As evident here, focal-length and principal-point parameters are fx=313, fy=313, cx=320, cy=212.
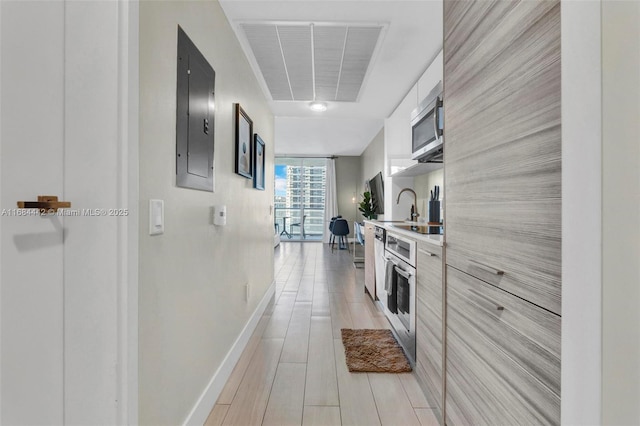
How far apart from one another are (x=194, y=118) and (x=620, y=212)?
4.99 feet

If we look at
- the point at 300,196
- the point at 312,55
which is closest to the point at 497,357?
the point at 312,55

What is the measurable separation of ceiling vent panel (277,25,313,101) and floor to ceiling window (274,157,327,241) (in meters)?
6.36

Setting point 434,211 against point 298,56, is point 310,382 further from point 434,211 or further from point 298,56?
point 298,56

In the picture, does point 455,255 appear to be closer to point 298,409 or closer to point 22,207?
point 298,409

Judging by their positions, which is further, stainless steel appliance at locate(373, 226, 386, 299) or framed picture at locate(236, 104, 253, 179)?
stainless steel appliance at locate(373, 226, 386, 299)

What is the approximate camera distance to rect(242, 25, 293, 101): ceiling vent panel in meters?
2.26

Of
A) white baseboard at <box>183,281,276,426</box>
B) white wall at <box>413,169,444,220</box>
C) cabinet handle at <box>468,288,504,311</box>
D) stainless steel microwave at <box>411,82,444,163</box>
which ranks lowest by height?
white baseboard at <box>183,281,276,426</box>

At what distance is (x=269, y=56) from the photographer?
2.60 m

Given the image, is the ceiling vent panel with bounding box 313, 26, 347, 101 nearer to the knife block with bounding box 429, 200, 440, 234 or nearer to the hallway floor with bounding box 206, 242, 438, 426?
the knife block with bounding box 429, 200, 440, 234

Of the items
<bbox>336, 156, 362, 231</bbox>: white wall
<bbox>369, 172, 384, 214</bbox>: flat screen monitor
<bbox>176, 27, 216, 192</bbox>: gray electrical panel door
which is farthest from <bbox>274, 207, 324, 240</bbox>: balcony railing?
<bbox>176, 27, 216, 192</bbox>: gray electrical panel door

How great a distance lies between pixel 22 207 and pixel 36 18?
19.5 inches

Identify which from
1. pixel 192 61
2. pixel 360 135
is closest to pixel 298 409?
pixel 192 61

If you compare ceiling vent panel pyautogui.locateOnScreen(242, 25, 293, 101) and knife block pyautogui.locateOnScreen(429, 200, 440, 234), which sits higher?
ceiling vent panel pyautogui.locateOnScreen(242, 25, 293, 101)

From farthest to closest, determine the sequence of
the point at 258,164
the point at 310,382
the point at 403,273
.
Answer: the point at 258,164 < the point at 403,273 < the point at 310,382
